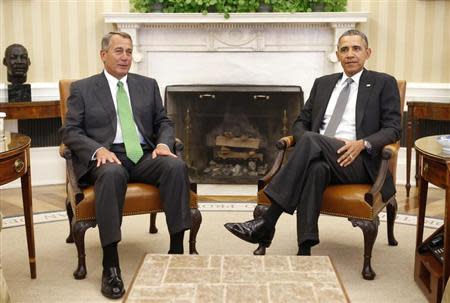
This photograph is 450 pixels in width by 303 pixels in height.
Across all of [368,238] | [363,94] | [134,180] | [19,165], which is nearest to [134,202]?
[134,180]

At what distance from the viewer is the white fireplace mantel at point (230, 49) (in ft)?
19.0

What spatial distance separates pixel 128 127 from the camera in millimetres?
3809

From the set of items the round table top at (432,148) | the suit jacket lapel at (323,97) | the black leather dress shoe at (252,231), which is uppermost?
the suit jacket lapel at (323,97)

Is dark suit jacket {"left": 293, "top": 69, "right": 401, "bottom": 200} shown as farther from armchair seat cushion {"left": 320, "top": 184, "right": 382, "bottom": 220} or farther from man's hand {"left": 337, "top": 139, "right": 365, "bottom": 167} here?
armchair seat cushion {"left": 320, "top": 184, "right": 382, "bottom": 220}

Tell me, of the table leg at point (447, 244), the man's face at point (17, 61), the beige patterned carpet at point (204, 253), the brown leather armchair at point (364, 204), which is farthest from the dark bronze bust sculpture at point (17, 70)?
the table leg at point (447, 244)

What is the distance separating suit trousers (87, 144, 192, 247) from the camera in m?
3.33

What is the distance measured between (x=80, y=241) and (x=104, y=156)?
0.46 m

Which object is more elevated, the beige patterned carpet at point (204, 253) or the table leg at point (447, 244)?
the table leg at point (447, 244)

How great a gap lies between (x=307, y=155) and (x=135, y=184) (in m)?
0.95

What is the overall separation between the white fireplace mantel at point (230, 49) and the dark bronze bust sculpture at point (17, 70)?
0.80 meters

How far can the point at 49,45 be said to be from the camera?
5930 millimetres

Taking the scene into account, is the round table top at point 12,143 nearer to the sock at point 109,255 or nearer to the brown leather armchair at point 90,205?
the brown leather armchair at point 90,205

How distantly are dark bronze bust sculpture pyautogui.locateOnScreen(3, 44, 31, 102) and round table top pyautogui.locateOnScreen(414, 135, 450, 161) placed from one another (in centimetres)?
339

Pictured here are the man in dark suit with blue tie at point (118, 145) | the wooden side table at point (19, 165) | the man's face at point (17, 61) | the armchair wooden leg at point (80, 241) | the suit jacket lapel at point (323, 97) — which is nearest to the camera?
the wooden side table at point (19, 165)
